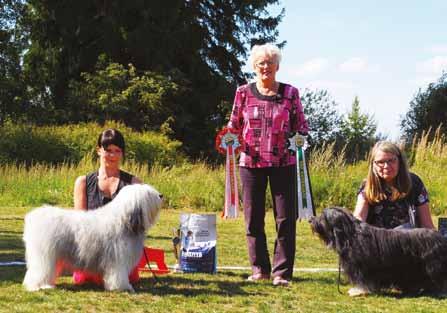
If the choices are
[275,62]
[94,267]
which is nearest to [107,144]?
[94,267]

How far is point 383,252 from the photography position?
4176 millimetres

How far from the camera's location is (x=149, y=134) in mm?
17547

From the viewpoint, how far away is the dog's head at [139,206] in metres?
4.16

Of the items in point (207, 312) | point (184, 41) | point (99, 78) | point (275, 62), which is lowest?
point (207, 312)

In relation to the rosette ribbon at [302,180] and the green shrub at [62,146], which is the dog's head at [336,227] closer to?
the rosette ribbon at [302,180]

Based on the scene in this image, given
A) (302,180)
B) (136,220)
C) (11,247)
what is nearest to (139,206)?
(136,220)

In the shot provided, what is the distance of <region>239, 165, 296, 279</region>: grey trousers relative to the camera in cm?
474

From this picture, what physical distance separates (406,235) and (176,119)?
17.2 meters

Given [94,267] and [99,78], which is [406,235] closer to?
[94,267]

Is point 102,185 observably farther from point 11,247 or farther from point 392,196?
point 11,247

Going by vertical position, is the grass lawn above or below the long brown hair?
below

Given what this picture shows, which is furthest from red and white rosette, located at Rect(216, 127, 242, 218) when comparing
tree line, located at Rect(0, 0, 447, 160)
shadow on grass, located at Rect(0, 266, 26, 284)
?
tree line, located at Rect(0, 0, 447, 160)

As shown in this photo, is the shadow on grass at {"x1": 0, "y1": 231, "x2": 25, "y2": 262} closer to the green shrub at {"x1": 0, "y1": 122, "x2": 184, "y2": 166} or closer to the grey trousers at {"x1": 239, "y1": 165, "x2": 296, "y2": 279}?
the grey trousers at {"x1": 239, "y1": 165, "x2": 296, "y2": 279}

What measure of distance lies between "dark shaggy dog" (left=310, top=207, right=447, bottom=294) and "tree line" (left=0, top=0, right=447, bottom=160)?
53.1 feet
